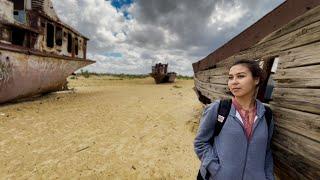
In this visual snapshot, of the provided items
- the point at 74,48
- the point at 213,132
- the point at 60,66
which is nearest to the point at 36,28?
the point at 60,66

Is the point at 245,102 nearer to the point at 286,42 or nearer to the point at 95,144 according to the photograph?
the point at 286,42

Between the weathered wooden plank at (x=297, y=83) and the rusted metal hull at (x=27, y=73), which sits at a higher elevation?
the weathered wooden plank at (x=297, y=83)

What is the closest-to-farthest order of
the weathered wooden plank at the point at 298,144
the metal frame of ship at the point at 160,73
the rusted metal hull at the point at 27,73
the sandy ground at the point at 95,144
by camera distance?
1. the weathered wooden plank at the point at 298,144
2. the sandy ground at the point at 95,144
3. the rusted metal hull at the point at 27,73
4. the metal frame of ship at the point at 160,73

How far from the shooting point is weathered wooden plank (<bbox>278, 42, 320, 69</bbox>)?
2.28 m

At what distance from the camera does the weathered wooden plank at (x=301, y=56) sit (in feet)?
7.49

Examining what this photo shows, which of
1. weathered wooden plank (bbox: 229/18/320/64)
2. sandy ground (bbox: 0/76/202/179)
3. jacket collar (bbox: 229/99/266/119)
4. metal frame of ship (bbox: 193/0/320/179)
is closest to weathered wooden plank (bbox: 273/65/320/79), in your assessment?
metal frame of ship (bbox: 193/0/320/179)

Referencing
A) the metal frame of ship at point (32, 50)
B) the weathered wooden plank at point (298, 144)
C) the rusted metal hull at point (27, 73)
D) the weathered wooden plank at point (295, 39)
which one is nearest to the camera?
the weathered wooden plank at point (298, 144)

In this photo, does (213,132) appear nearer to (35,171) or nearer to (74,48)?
(35,171)

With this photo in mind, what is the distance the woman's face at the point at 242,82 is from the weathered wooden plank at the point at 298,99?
1.25 ft

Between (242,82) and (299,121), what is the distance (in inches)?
23.2

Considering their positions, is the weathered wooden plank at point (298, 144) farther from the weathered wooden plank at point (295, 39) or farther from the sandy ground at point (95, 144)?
the sandy ground at point (95, 144)

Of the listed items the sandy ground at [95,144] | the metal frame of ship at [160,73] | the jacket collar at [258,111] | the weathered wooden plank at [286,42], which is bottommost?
the sandy ground at [95,144]

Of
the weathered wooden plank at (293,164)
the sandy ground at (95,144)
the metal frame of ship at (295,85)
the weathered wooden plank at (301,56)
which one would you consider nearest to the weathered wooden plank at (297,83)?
the metal frame of ship at (295,85)

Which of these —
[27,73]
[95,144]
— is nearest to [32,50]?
[27,73]
